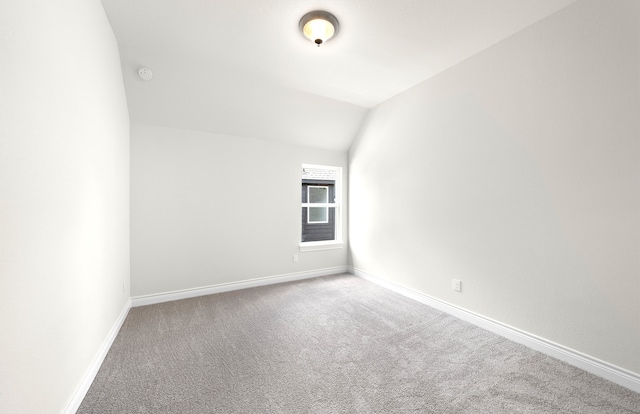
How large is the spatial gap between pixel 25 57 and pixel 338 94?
9.70 ft

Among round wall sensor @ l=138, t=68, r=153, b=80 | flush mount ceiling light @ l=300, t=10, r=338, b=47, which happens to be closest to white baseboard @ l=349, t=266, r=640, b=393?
flush mount ceiling light @ l=300, t=10, r=338, b=47

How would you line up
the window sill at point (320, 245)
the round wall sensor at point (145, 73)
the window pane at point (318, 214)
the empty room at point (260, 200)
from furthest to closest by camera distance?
the window pane at point (318, 214), the window sill at point (320, 245), the round wall sensor at point (145, 73), the empty room at point (260, 200)

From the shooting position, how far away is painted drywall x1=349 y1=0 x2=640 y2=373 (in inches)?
69.8

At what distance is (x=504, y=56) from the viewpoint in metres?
2.36

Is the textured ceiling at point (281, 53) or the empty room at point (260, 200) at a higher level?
the textured ceiling at point (281, 53)

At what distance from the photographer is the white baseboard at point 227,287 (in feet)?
10.3

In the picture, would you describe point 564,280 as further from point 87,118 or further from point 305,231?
point 87,118

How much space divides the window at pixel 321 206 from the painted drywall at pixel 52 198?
109 inches

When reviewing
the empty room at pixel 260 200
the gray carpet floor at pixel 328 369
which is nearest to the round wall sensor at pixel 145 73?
the empty room at pixel 260 200

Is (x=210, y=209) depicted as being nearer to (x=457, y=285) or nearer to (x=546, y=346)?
(x=457, y=285)

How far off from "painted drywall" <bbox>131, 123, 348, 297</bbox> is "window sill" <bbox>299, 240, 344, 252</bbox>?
9 cm

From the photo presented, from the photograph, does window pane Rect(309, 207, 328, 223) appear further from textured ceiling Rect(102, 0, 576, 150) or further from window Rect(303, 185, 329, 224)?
textured ceiling Rect(102, 0, 576, 150)

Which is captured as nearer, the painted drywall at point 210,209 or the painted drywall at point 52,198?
the painted drywall at point 52,198

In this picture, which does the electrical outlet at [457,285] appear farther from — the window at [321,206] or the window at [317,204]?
the window at [317,204]
